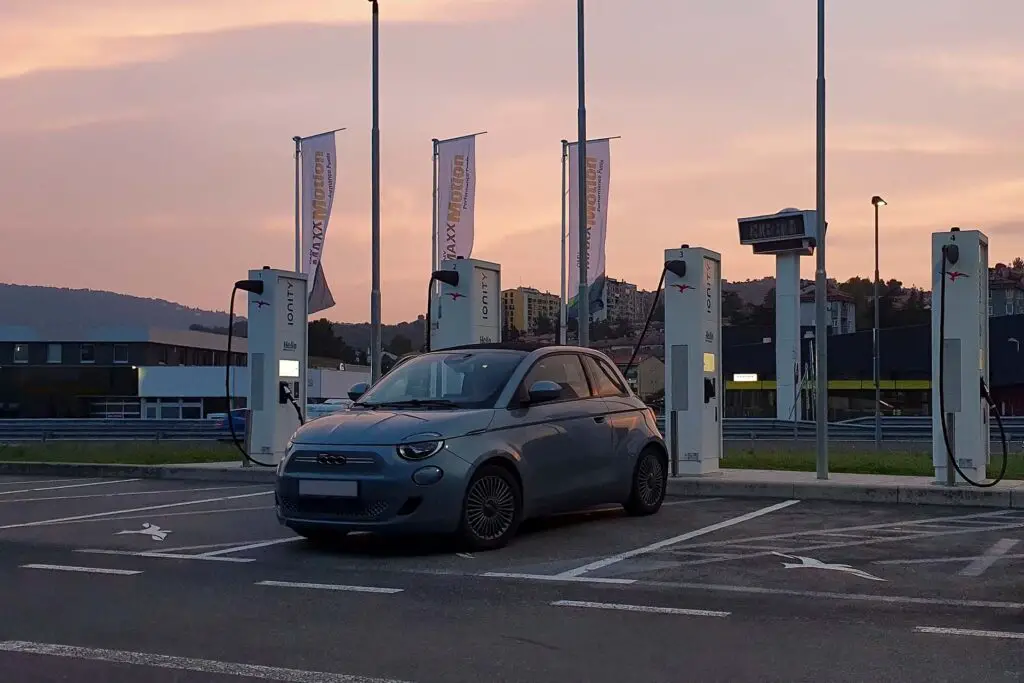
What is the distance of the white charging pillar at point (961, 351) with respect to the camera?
13.3 metres

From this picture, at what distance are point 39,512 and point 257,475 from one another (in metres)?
4.45

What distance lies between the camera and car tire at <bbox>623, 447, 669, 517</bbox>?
1131 cm

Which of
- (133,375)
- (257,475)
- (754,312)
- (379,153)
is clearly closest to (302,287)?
(257,475)

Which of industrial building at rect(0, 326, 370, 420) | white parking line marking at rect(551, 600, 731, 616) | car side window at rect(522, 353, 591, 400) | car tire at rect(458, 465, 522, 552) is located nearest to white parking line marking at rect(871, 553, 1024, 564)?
white parking line marking at rect(551, 600, 731, 616)

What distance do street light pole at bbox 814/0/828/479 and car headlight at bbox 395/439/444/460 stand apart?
23.4 ft

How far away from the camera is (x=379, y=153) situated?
76.3 feet

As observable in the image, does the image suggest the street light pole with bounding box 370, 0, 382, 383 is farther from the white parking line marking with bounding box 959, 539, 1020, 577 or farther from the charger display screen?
the white parking line marking with bounding box 959, 539, 1020, 577

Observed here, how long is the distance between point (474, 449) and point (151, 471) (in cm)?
1018

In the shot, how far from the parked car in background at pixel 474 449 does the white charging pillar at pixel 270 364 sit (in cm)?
685

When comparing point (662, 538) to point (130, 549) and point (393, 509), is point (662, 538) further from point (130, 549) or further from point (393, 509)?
point (130, 549)

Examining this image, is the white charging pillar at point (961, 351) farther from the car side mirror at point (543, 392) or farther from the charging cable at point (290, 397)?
the charging cable at point (290, 397)

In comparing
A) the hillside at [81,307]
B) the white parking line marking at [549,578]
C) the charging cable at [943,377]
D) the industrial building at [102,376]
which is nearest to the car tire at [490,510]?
the white parking line marking at [549,578]

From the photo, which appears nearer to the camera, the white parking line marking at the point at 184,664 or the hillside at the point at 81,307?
the white parking line marking at the point at 184,664

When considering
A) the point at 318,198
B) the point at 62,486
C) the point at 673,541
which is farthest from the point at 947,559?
the point at 318,198
